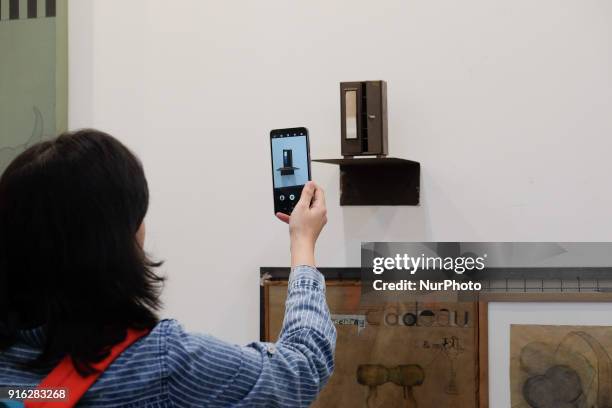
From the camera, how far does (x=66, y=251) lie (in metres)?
0.91

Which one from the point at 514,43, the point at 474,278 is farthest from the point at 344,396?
the point at 514,43

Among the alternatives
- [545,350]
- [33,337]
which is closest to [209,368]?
[33,337]

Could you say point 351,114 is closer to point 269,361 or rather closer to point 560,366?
point 560,366

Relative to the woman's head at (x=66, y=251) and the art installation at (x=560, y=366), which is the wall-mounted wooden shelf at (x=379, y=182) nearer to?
the art installation at (x=560, y=366)

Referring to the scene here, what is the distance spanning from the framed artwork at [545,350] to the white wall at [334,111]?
0.51 feet

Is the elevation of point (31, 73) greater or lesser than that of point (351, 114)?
greater

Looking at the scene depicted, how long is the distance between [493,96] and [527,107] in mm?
83

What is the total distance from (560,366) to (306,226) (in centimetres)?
102

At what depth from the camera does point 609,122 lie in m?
1.91

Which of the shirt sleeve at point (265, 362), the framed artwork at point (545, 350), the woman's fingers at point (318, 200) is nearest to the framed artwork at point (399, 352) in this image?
the framed artwork at point (545, 350)

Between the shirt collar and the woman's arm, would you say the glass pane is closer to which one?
the woman's arm

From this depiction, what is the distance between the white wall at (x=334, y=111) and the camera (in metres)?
1.93

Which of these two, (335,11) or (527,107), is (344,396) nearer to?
(527,107)

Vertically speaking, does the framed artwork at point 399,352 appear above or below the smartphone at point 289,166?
below
